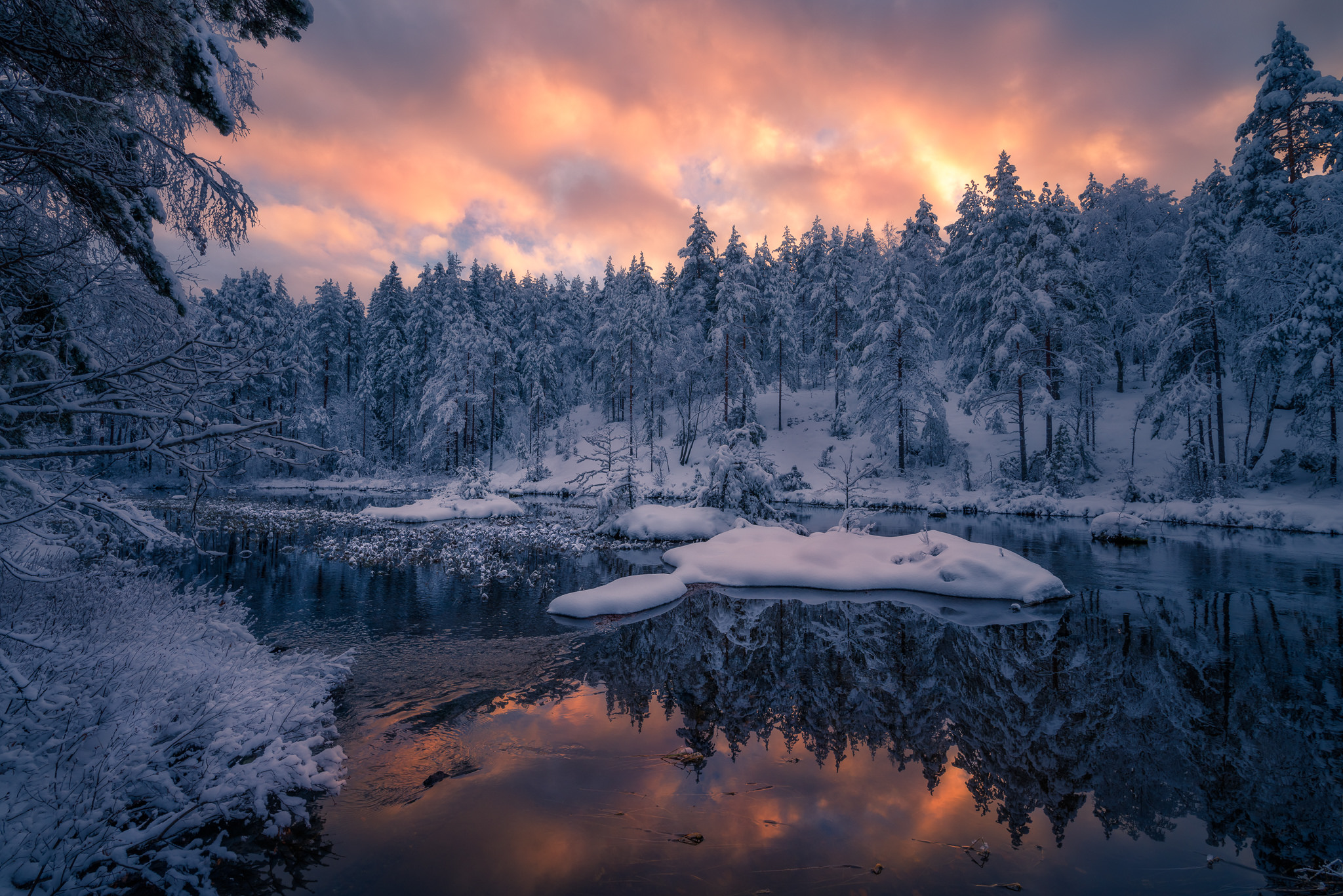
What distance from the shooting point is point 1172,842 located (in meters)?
4.91

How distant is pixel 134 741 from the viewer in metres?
4.61

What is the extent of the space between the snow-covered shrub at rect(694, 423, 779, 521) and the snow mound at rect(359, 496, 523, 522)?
12250mm

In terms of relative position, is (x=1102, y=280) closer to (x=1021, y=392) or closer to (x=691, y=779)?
Answer: (x=1021, y=392)

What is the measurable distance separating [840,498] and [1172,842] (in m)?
28.9

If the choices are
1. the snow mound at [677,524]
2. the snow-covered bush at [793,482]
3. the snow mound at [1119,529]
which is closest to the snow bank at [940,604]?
the snow mound at [677,524]

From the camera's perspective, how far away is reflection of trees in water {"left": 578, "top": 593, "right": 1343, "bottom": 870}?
18.0 ft

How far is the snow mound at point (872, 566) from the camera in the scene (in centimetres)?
1315

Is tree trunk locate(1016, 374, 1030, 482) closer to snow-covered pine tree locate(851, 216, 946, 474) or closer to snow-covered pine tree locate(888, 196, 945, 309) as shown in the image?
snow-covered pine tree locate(851, 216, 946, 474)

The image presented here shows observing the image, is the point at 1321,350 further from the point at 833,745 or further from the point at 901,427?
the point at 833,745

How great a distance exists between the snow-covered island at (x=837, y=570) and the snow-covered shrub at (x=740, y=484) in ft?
15.3

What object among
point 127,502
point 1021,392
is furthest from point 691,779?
point 1021,392

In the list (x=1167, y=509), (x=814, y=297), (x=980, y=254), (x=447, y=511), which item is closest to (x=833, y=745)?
(x=447, y=511)

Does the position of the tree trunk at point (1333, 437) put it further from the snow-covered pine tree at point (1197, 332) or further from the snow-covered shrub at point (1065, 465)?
the snow-covered shrub at point (1065, 465)

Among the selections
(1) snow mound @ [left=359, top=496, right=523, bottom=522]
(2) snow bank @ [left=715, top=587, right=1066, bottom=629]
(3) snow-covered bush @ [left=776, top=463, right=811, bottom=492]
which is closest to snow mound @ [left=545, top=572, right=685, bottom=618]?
(2) snow bank @ [left=715, top=587, right=1066, bottom=629]
